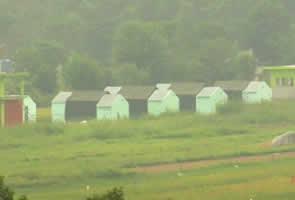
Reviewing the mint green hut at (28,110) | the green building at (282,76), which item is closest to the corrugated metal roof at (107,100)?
the mint green hut at (28,110)

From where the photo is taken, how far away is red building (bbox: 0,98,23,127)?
7119 centimetres

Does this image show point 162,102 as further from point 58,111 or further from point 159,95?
point 58,111

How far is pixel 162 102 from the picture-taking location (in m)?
78.6

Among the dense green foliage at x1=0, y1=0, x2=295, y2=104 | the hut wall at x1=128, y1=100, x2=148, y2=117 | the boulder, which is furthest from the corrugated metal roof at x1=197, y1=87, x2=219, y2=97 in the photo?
the boulder

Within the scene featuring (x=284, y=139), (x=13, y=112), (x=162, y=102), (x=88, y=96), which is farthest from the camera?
(x=88, y=96)

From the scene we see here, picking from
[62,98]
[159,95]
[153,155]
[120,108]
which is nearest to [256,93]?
[159,95]

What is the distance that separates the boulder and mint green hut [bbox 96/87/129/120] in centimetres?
2030

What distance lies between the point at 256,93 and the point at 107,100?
1474cm

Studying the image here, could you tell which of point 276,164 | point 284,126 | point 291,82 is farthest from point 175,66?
point 276,164

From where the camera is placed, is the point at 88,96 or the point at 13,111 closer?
the point at 13,111

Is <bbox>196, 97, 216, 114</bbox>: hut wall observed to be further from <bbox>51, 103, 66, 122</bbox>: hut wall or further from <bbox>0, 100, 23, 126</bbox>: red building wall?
<bbox>0, 100, 23, 126</bbox>: red building wall

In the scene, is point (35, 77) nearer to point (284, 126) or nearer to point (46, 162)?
point (284, 126)

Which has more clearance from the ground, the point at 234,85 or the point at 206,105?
the point at 234,85

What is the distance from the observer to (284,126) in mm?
69250
